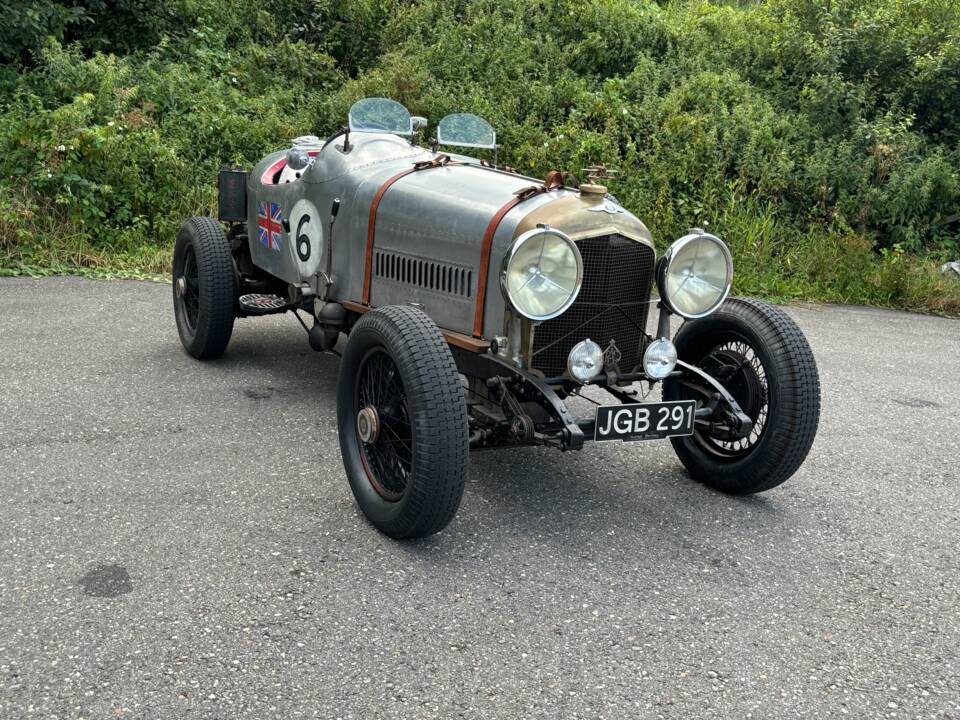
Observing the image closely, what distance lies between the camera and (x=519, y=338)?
3969 millimetres

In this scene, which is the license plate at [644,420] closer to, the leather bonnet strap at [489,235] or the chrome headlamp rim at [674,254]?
the chrome headlamp rim at [674,254]

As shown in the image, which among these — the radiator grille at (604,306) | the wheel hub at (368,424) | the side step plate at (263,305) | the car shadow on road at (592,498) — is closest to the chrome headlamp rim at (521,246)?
the radiator grille at (604,306)

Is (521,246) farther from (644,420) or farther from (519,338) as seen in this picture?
(644,420)

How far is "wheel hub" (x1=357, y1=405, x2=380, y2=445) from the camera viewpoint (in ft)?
12.4

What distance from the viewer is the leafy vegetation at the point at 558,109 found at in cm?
898

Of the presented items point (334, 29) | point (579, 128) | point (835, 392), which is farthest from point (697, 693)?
point (334, 29)

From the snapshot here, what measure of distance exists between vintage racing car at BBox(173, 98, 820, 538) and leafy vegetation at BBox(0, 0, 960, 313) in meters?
4.69

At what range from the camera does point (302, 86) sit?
453 inches

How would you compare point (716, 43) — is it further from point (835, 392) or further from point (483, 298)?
point (483, 298)

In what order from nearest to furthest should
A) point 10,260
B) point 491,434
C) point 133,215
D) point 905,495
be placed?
point 491,434
point 905,495
point 10,260
point 133,215

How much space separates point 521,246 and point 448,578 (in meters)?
1.27

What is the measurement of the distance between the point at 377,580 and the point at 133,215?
22.0 feet

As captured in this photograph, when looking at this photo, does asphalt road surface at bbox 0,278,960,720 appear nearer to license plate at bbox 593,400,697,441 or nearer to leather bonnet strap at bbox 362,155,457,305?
license plate at bbox 593,400,697,441

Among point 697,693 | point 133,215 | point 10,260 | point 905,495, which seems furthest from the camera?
point 133,215
